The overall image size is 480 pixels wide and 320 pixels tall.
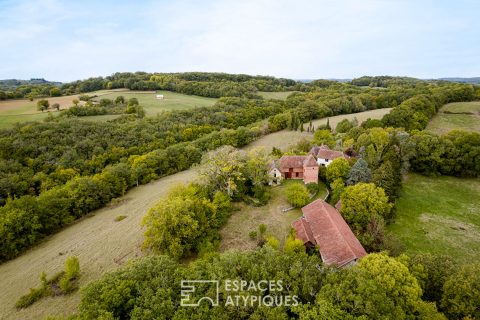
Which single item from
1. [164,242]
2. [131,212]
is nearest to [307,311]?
[164,242]

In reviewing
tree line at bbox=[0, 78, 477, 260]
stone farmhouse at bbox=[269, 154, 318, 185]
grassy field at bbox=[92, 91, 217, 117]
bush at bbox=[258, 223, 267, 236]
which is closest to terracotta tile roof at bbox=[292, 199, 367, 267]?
bush at bbox=[258, 223, 267, 236]

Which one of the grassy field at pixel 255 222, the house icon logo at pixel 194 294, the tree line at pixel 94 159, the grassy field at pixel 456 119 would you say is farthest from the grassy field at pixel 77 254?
the grassy field at pixel 456 119

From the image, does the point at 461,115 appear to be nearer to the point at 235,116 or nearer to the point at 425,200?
the point at 425,200

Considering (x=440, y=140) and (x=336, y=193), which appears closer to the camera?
(x=336, y=193)

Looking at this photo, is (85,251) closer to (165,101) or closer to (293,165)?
(293,165)

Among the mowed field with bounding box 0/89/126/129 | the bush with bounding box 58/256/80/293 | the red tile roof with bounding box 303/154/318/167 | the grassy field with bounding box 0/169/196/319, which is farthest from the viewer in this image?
the mowed field with bounding box 0/89/126/129

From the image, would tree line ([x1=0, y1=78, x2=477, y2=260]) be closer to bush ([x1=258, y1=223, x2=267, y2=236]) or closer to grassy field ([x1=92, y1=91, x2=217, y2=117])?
bush ([x1=258, y1=223, x2=267, y2=236])
